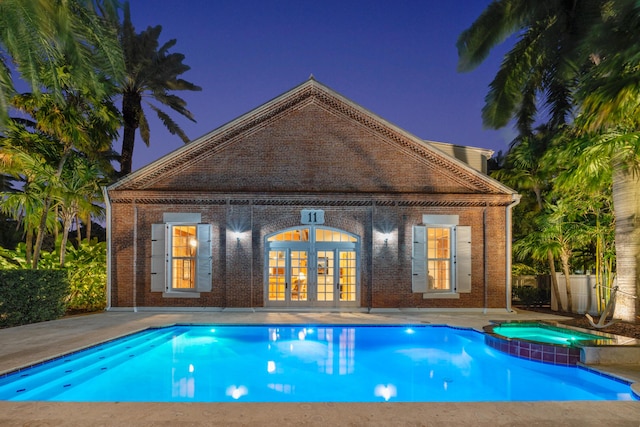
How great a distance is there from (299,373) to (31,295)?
7533 millimetres

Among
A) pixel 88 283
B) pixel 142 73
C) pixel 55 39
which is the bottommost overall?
pixel 88 283

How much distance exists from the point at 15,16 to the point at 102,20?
1.43 metres

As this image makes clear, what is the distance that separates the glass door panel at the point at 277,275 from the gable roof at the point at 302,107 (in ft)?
A: 12.5

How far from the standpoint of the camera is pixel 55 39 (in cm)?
658

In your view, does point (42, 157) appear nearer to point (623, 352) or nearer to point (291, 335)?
point (291, 335)

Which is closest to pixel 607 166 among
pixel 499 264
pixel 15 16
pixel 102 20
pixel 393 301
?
pixel 499 264

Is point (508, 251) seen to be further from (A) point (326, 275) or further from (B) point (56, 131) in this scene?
(B) point (56, 131)

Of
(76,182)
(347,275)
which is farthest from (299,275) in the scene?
(76,182)

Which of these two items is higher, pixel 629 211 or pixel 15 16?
pixel 15 16

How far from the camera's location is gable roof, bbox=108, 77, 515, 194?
1255 centimetres

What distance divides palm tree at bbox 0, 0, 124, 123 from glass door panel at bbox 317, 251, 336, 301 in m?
7.72

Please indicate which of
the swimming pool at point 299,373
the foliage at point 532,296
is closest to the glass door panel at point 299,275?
the swimming pool at point 299,373

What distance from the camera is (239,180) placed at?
41.6 feet

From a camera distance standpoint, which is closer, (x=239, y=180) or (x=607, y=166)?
(x=607, y=166)
